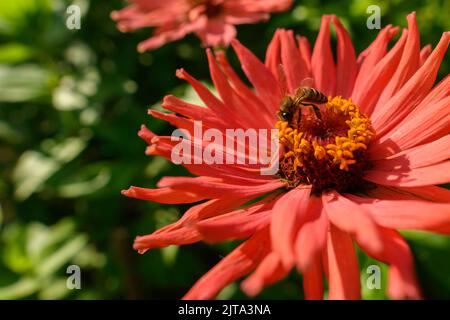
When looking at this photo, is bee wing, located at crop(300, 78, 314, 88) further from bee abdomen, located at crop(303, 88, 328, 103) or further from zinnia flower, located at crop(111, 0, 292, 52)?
zinnia flower, located at crop(111, 0, 292, 52)

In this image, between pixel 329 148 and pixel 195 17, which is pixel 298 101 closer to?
pixel 329 148

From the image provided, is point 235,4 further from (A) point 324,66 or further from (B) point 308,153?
(B) point 308,153

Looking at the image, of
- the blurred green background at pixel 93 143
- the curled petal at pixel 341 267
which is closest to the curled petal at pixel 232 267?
the curled petal at pixel 341 267

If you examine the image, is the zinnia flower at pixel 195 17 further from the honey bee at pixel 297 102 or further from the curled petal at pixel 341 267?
the curled petal at pixel 341 267

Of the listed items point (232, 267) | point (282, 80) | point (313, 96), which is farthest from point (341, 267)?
point (282, 80)

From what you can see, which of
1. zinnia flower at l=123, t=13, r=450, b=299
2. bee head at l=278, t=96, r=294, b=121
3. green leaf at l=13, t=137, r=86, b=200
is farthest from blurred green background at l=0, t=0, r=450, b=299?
bee head at l=278, t=96, r=294, b=121
